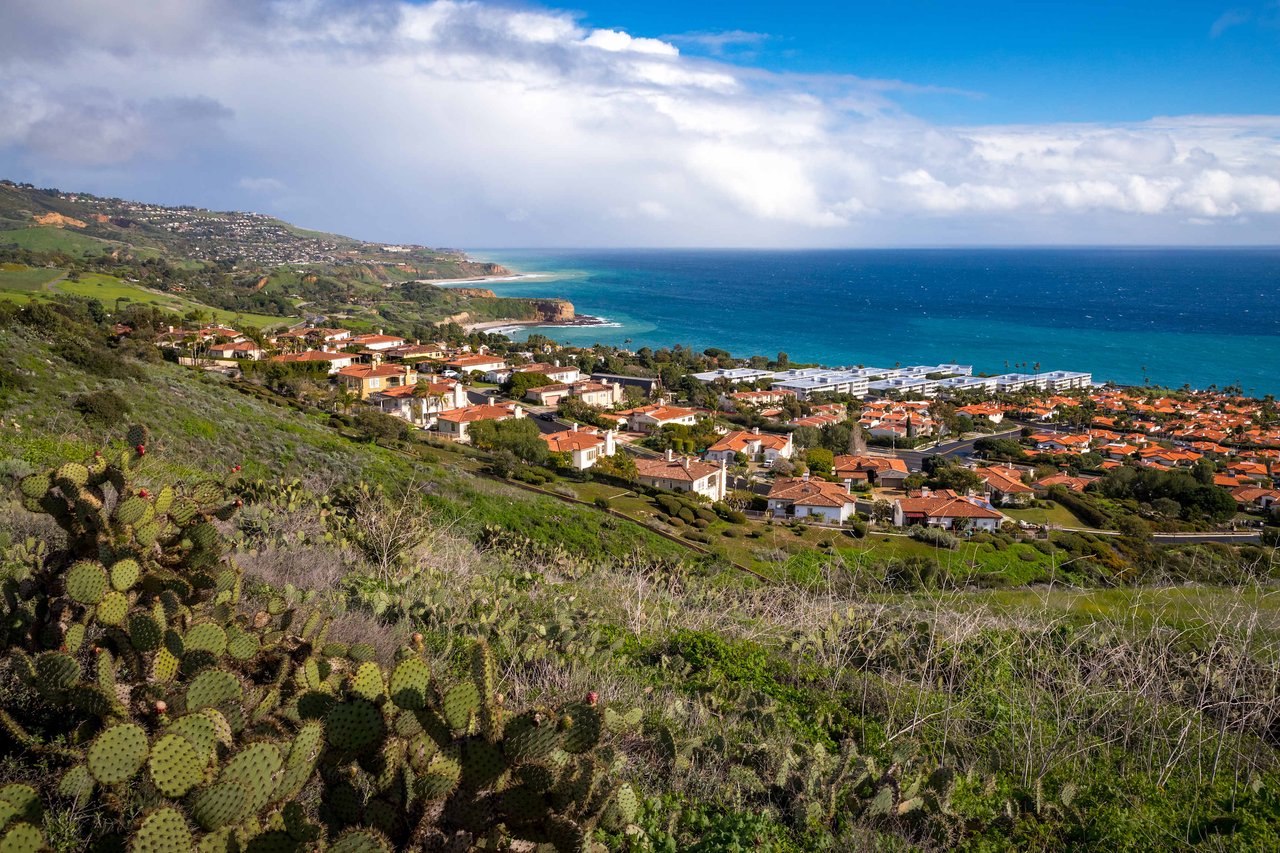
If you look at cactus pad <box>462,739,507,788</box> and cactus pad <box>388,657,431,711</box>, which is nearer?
cactus pad <box>462,739,507,788</box>

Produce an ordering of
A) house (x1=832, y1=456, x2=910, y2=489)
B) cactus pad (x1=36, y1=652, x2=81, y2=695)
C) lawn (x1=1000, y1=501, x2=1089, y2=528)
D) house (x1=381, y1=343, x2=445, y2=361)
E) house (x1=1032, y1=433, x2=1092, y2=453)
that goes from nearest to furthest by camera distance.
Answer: cactus pad (x1=36, y1=652, x2=81, y2=695), lawn (x1=1000, y1=501, x2=1089, y2=528), house (x1=832, y1=456, x2=910, y2=489), house (x1=1032, y1=433, x2=1092, y2=453), house (x1=381, y1=343, x2=445, y2=361)

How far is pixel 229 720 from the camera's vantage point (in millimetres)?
2824

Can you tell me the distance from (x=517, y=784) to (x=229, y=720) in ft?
3.96

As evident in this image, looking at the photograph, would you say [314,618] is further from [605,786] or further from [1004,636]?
[1004,636]

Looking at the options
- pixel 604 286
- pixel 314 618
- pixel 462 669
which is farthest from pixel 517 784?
pixel 604 286

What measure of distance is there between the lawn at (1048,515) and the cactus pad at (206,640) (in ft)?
96.4

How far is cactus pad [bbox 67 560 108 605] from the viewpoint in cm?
339

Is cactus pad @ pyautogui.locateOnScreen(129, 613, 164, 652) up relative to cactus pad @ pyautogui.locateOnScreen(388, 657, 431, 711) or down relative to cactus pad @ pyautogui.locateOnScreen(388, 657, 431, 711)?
down

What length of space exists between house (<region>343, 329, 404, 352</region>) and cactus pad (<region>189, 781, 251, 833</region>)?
54410mm

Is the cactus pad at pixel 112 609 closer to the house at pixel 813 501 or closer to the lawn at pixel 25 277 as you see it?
the house at pixel 813 501

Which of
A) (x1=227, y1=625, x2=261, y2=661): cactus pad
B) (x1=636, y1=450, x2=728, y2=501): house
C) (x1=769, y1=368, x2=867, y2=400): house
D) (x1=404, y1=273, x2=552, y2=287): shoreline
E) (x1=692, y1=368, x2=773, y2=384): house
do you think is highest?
(x1=404, y1=273, x2=552, y2=287): shoreline

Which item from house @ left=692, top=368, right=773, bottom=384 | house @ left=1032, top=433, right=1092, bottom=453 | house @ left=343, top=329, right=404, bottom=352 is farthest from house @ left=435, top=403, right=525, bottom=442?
house @ left=1032, top=433, right=1092, bottom=453

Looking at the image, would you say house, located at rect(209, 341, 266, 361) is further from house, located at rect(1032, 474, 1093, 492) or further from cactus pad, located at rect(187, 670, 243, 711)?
cactus pad, located at rect(187, 670, 243, 711)

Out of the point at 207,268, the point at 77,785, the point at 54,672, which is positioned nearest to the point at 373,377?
the point at 54,672
